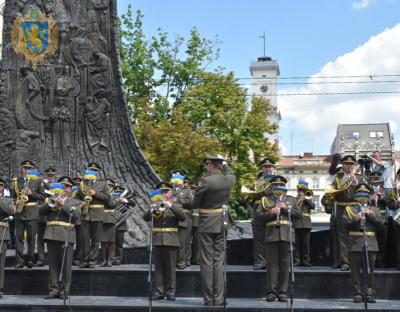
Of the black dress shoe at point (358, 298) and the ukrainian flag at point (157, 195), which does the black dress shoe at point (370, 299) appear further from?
the ukrainian flag at point (157, 195)

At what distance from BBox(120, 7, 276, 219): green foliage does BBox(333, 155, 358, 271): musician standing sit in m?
18.9

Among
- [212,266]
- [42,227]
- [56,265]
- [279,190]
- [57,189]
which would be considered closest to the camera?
[212,266]

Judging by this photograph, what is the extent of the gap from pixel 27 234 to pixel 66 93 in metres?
4.90

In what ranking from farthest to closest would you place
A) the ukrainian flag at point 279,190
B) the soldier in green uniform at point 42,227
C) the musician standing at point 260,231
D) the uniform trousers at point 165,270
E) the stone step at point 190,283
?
the soldier in green uniform at point 42,227 < the musician standing at point 260,231 < the stone step at point 190,283 < the uniform trousers at point 165,270 < the ukrainian flag at point 279,190

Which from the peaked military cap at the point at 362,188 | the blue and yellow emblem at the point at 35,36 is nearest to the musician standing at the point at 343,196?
the peaked military cap at the point at 362,188

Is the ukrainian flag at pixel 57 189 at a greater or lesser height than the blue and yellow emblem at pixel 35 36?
lesser

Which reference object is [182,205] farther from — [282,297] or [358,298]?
[358,298]

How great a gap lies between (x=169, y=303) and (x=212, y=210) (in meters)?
1.79

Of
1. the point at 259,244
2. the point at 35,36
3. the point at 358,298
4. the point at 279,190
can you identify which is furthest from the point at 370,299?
the point at 35,36

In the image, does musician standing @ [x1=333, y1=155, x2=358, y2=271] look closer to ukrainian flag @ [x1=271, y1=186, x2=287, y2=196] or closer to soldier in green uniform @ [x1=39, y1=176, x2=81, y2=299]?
ukrainian flag @ [x1=271, y1=186, x2=287, y2=196]

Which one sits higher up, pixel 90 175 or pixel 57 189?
pixel 90 175

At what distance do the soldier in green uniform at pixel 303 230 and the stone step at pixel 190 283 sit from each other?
4.42 ft

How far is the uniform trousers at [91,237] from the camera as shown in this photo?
1289 cm

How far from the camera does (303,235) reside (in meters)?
13.0
